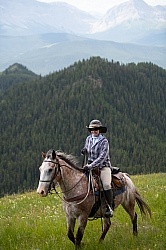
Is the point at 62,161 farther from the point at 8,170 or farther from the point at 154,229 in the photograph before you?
the point at 8,170

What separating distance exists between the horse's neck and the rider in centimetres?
38

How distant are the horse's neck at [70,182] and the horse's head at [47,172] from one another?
419 mm

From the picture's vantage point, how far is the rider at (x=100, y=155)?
10.2m

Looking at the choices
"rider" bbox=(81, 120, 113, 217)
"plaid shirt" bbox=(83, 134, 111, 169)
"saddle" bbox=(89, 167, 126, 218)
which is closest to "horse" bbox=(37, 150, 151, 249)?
"saddle" bbox=(89, 167, 126, 218)

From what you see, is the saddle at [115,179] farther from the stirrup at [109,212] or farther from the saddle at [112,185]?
the stirrup at [109,212]

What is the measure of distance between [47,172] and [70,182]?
41.8 inches

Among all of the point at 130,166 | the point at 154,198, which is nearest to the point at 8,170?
the point at 130,166

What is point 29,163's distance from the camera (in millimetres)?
170625

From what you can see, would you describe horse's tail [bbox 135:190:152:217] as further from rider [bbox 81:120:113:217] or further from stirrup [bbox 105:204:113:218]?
stirrup [bbox 105:204:113:218]

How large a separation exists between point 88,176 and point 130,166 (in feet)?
504

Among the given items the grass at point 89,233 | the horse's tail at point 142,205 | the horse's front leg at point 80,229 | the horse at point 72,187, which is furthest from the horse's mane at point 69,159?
the horse's tail at point 142,205

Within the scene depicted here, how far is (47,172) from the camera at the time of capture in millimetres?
9148

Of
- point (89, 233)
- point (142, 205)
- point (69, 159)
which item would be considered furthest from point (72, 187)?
point (142, 205)

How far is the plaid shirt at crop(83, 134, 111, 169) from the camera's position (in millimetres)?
10157
